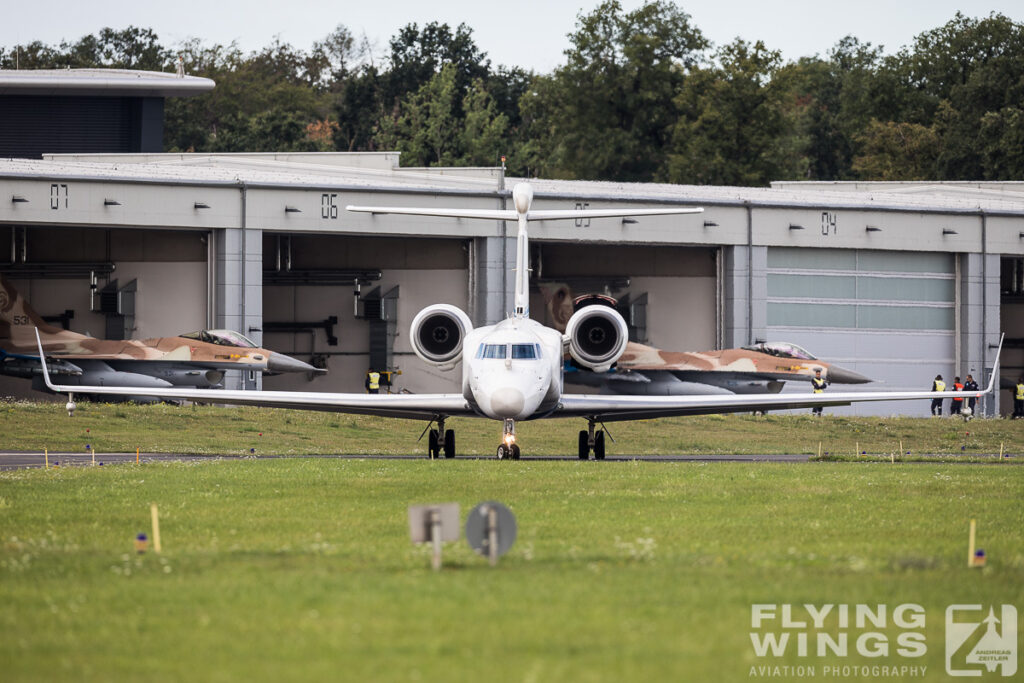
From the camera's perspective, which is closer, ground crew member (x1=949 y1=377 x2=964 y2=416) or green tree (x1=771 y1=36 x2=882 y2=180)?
ground crew member (x1=949 y1=377 x2=964 y2=416)

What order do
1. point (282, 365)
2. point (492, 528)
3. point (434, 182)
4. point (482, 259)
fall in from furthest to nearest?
point (434, 182) → point (482, 259) → point (282, 365) → point (492, 528)

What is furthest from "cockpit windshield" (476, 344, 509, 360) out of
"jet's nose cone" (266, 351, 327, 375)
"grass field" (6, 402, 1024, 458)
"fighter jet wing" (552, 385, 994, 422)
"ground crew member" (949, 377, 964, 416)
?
"ground crew member" (949, 377, 964, 416)

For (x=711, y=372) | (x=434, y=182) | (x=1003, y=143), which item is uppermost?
(x=1003, y=143)

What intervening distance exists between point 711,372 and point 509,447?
26391 mm

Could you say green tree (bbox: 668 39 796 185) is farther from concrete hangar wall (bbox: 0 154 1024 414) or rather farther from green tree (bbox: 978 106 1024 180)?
concrete hangar wall (bbox: 0 154 1024 414)

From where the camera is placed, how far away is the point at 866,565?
12422 mm

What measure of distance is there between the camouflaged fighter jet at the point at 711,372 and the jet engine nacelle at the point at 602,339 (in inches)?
676

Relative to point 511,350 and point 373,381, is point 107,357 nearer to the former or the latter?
point 373,381

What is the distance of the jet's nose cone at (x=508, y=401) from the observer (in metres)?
27.1

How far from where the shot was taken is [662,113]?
9188cm

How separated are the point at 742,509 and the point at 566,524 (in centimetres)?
283

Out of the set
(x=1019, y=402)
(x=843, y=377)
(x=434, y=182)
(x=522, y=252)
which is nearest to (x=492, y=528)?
(x=522, y=252)

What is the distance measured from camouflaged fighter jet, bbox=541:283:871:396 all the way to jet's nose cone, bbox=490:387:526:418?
22476mm

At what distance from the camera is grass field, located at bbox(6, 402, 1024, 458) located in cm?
3750
